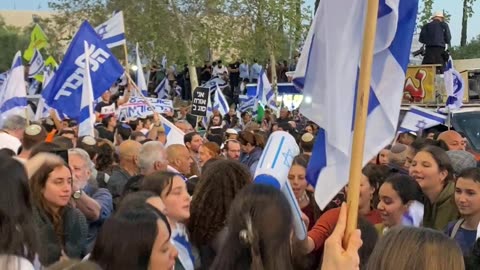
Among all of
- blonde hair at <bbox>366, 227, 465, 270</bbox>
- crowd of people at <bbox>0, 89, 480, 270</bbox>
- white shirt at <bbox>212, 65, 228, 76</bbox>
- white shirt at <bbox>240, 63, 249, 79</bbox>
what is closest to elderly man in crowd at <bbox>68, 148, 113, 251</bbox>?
crowd of people at <bbox>0, 89, 480, 270</bbox>

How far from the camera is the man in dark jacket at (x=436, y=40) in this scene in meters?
16.7

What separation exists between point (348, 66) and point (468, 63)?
14.3 m

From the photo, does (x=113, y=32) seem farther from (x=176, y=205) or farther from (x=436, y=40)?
(x=176, y=205)

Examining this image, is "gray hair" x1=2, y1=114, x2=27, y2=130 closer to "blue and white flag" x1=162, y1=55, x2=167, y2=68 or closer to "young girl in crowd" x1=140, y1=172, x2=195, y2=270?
"young girl in crowd" x1=140, y1=172, x2=195, y2=270

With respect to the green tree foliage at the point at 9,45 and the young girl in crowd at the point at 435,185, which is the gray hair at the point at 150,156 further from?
the green tree foliage at the point at 9,45

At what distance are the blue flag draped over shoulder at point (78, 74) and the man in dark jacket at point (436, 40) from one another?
776 cm

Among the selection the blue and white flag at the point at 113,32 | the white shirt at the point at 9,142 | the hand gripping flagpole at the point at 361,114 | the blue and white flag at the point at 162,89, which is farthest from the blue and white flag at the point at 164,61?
the hand gripping flagpole at the point at 361,114

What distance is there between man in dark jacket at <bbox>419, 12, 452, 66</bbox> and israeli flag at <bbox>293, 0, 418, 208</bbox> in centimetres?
1286

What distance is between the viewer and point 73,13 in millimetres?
35875

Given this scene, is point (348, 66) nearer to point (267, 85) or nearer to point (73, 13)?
point (267, 85)

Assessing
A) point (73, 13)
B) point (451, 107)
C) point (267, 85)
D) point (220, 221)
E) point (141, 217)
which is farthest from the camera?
point (73, 13)

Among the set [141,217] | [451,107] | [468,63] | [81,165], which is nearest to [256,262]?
[141,217]

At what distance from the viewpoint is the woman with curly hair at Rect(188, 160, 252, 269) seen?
4695mm

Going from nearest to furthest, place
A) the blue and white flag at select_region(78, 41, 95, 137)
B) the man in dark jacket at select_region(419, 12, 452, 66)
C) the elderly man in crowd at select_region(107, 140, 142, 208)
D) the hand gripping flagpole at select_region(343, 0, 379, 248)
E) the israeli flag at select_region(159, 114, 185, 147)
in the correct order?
the hand gripping flagpole at select_region(343, 0, 379, 248) → the elderly man in crowd at select_region(107, 140, 142, 208) → the blue and white flag at select_region(78, 41, 95, 137) → the israeli flag at select_region(159, 114, 185, 147) → the man in dark jacket at select_region(419, 12, 452, 66)
